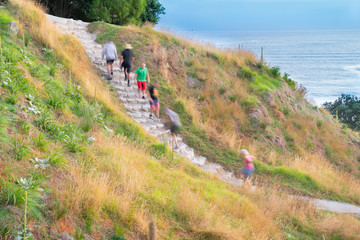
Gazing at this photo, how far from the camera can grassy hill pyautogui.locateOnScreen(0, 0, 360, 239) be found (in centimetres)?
418

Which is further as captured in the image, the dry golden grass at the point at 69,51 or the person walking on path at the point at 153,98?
the person walking on path at the point at 153,98

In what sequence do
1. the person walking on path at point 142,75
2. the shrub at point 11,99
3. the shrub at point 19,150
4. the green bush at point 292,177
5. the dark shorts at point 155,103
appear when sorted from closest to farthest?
the shrub at point 19,150 < the shrub at point 11,99 < the green bush at point 292,177 < the dark shorts at point 155,103 < the person walking on path at point 142,75

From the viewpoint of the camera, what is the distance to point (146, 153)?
314 inches

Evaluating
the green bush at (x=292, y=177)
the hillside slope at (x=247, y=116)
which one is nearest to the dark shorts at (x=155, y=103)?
the hillside slope at (x=247, y=116)

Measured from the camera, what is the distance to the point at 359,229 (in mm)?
7406

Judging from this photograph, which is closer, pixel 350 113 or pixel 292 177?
pixel 292 177

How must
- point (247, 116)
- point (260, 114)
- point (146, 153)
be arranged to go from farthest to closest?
point (260, 114) < point (247, 116) < point (146, 153)

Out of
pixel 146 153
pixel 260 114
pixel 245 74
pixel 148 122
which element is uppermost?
pixel 245 74

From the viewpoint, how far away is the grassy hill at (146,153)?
4180mm

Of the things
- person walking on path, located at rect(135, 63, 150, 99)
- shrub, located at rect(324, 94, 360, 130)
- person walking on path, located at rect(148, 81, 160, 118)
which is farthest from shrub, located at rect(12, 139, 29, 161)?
shrub, located at rect(324, 94, 360, 130)

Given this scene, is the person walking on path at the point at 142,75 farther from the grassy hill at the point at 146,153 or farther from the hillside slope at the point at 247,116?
the hillside slope at the point at 247,116

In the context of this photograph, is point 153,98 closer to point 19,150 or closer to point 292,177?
point 292,177

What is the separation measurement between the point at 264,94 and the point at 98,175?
46.5ft

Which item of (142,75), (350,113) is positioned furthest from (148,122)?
(350,113)
